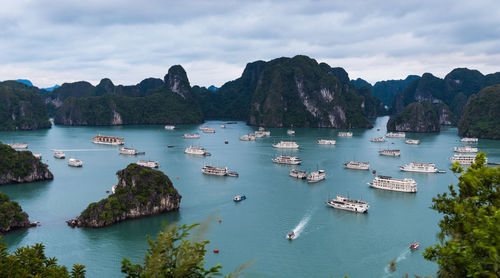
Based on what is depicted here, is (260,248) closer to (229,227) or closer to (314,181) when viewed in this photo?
(229,227)

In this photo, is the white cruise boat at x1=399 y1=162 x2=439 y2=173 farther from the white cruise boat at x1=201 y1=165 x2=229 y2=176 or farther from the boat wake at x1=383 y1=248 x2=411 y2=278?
the boat wake at x1=383 y1=248 x2=411 y2=278

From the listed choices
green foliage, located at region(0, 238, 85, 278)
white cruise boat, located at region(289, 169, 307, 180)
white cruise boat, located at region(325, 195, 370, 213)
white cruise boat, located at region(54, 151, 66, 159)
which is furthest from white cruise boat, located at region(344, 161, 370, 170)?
green foliage, located at region(0, 238, 85, 278)

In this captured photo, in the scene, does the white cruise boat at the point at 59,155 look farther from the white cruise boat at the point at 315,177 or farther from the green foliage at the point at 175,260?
the green foliage at the point at 175,260

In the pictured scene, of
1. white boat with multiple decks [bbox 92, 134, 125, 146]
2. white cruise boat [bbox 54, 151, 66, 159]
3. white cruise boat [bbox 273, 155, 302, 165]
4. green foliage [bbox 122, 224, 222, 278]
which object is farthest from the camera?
white boat with multiple decks [bbox 92, 134, 125, 146]

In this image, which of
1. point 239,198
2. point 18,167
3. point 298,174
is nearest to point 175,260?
point 239,198

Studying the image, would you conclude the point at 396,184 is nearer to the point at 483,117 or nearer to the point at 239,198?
the point at 239,198

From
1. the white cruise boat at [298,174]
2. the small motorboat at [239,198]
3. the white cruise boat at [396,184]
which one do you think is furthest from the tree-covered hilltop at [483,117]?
the small motorboat at [239,198]
